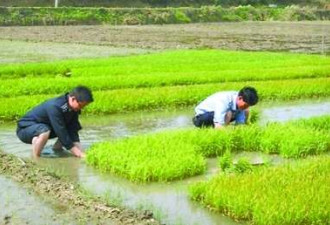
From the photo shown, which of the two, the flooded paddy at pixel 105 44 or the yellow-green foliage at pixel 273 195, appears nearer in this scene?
the yellow-green foliage at pixel 273 195

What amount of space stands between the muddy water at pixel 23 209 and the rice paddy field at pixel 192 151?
0.05 metres

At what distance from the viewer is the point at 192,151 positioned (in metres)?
6.38

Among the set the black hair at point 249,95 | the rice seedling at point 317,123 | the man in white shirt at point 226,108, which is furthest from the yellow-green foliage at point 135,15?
the black hair at point 249,95

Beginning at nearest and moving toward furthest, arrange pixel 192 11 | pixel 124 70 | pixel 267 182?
pixel 267 182
pixel 124 70
pixel 192 11

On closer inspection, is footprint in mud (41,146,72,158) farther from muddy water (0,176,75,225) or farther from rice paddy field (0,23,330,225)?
muddy water (0,176,75,225)

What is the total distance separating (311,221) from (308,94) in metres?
7.61

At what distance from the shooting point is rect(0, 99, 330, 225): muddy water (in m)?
5.00

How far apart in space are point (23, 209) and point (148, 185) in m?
1.25

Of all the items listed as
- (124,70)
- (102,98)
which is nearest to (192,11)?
(124,70)

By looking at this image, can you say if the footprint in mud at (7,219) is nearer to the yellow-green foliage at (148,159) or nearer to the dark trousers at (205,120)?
the yellow-green foliage at (148,159)

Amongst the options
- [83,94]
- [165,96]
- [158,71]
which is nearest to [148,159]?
[83,94]

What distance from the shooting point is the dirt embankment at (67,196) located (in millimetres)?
4676

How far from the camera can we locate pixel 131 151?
624 cm

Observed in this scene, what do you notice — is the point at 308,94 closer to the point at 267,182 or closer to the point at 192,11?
the point at 267,182
